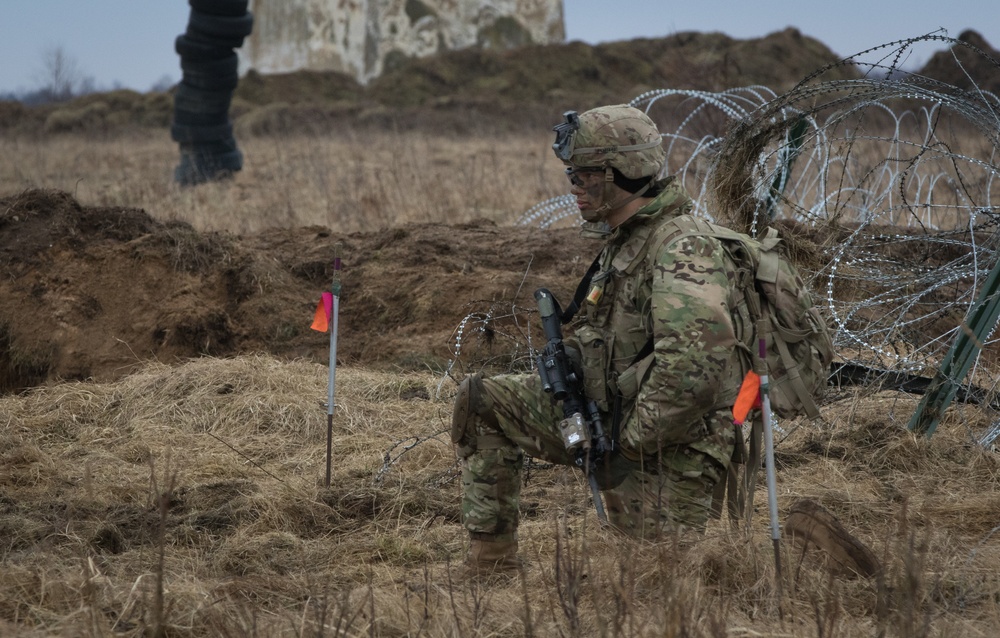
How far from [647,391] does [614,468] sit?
0.39 m

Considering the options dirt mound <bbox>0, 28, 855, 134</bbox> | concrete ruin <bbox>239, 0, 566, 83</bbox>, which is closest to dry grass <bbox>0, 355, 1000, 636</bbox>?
dirt mound <bbox>0, 28, 855, 134</bbox>

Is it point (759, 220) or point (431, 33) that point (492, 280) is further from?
point (431, 33)

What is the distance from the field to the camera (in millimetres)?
3012

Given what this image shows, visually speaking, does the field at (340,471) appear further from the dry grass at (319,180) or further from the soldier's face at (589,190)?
the soldier's face at (589,190)

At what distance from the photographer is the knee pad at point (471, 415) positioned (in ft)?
12.2

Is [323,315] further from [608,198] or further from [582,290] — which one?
[608,198]

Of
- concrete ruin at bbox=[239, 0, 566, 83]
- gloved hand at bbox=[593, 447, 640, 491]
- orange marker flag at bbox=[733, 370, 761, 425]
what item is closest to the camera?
orange marker flag at bbox=[733, 370, 761, 425]

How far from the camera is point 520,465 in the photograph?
3.83 meters

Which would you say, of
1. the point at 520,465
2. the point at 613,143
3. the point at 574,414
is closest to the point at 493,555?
the point at 520,465

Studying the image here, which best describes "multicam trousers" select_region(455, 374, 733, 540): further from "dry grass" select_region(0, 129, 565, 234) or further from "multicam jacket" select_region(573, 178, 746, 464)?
"dry grass" select_region(0, 129, 565, 234)

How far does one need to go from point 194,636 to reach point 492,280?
4.75 metres

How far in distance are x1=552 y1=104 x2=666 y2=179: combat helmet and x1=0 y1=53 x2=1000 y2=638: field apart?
1.15 m

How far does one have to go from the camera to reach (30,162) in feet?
56.4

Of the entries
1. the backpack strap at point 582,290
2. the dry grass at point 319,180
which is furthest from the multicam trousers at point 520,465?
the dry grass at point 319,180
